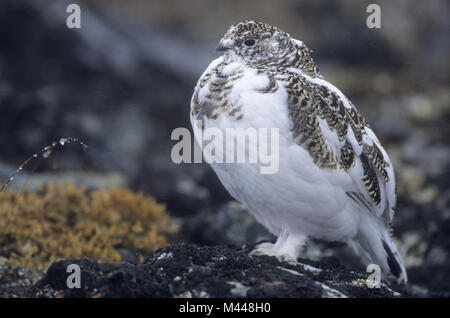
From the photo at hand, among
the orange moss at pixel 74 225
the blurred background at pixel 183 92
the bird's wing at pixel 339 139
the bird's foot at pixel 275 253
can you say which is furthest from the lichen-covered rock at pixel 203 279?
the blurred background at pixel 183 92

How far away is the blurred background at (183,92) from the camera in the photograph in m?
6.71

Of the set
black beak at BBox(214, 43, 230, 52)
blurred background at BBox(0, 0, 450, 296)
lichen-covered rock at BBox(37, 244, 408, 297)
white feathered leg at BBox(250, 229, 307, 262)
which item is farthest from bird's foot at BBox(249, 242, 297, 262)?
black beak at BBox(214, 43, 230, 52)

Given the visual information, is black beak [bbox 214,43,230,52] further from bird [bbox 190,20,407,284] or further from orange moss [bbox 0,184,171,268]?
orange moss [bbox 0,184,171,268]

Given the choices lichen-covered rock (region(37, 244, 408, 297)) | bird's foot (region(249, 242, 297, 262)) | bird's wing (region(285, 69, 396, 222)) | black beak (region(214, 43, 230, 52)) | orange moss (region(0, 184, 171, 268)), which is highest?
black beak (region(214, 43, 230, 52))

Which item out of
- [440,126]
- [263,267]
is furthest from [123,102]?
[263,267]

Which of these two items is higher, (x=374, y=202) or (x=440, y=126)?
(x=440, y=126)

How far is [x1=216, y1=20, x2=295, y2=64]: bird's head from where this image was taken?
172 inches

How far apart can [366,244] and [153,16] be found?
7598 mm

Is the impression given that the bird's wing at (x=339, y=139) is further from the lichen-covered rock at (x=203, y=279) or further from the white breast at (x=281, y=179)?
the lichen-covered rock at (x=203, y=279)

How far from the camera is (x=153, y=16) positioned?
11312 mm

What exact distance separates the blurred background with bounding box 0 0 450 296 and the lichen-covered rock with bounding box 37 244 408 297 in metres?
2.00

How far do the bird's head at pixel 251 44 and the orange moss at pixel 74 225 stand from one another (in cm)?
216

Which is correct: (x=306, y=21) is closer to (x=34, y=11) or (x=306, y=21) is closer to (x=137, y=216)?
(x=34, y=11)

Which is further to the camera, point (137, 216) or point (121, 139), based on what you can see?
point (121, 139)
